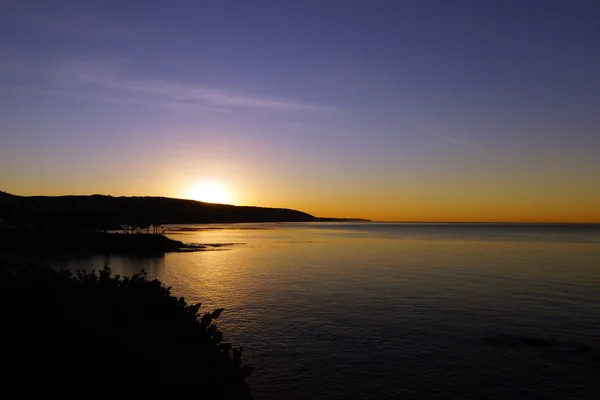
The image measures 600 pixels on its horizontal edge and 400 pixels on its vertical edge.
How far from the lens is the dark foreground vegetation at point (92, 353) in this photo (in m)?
12.4

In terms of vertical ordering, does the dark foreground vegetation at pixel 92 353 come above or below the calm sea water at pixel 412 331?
above

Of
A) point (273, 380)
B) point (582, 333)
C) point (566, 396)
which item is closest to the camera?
point (566, 396)

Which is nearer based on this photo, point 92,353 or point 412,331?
point 92,353

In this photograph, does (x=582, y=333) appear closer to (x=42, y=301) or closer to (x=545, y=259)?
(x=42, y=301)

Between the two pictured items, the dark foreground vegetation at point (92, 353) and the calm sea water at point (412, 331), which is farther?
the calm sea water at point (412, 331)

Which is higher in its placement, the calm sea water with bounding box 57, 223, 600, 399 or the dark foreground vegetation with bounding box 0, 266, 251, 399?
the dark foreground vegetation with bounding box 0, 266, 251, 399

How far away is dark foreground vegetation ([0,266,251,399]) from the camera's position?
12438mm

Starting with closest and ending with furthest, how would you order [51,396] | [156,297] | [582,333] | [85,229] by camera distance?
[51,396]
[156,297]
[582,333]
[85,229]

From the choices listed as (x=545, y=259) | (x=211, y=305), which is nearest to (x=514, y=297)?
(x=211, y=305)

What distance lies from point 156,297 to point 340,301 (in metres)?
19.5

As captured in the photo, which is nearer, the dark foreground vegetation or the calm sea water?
the dark foreground vegetation

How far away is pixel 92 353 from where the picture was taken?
45.6 ft

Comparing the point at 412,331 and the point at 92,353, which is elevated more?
the point at 92,353

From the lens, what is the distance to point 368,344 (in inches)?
1045
